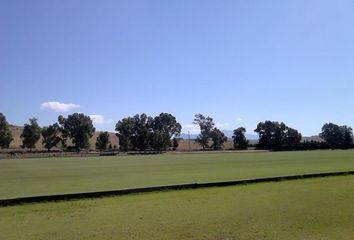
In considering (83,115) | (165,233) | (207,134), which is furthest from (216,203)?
(207,134)

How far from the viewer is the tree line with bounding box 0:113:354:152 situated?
129 meters

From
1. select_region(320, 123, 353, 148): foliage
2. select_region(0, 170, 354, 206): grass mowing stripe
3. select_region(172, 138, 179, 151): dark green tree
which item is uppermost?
select_region(320, 123, 353, 148): foliage

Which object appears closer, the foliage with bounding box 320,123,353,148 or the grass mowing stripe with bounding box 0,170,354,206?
the grass mowing stripe with bounding box 0,170,354,206

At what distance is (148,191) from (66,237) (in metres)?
8.60

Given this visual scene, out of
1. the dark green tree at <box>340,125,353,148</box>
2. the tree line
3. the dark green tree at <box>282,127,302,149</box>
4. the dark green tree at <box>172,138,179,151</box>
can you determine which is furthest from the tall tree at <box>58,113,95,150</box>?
the dark green tree at <box>340,125,353,148</box>

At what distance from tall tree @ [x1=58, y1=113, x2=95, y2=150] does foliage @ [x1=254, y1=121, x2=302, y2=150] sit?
53665 millimetres

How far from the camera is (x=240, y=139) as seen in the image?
483 feet

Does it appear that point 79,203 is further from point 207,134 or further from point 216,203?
point 207,134

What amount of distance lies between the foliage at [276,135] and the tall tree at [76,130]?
2113 inches

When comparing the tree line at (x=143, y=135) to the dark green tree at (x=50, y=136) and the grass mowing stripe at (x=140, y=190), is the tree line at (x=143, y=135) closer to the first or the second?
the dark green tree at (x=50, y=136)

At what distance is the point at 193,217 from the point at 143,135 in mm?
125598

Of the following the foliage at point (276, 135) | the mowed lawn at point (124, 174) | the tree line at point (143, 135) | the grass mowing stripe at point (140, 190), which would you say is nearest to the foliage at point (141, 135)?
the tree line at point (143, 135)

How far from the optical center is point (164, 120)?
15000cm

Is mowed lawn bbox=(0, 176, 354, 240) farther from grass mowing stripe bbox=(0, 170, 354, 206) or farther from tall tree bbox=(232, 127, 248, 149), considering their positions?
tall tree bbox=(232, 127, 248, 149)
